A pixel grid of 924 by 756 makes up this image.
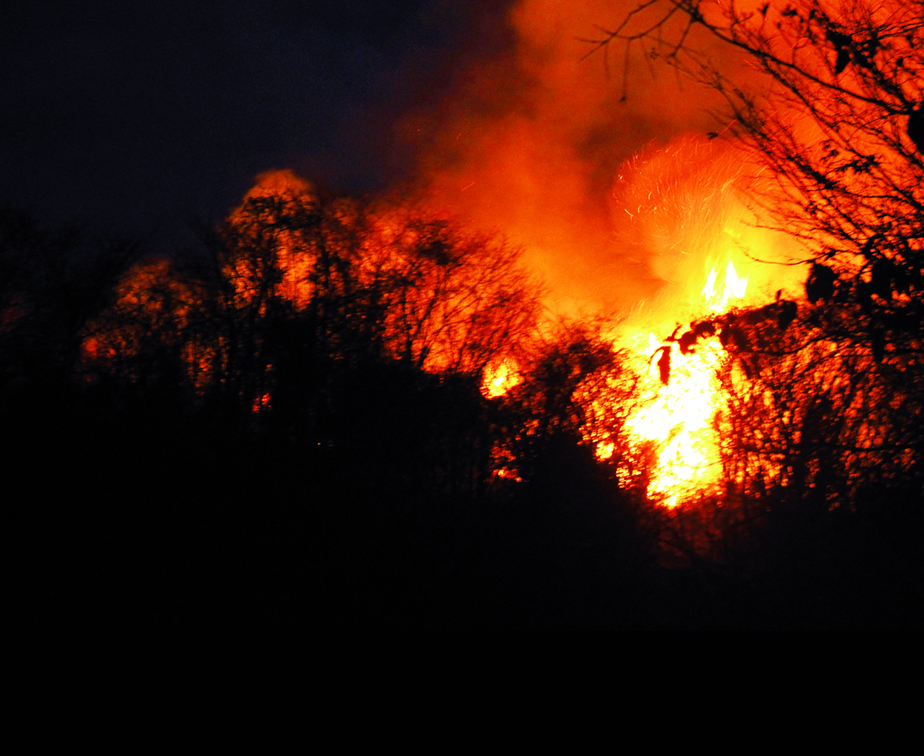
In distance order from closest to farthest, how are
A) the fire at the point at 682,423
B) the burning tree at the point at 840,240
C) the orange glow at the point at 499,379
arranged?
the burning tree at the point at 840,240 < the orange glow at the point at 499,379 < the fire at the point at 682,423

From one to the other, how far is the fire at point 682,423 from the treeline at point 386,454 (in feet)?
0.76

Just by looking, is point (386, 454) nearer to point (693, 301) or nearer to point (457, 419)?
point (457, 419)

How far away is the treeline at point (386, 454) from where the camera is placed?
535 centimetres

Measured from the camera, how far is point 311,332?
636cm

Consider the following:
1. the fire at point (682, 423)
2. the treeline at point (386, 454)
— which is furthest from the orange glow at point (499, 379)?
the fire at point (682, 423)

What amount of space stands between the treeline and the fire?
0.23m

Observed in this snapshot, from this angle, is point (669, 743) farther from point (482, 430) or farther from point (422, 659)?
point (482, 430)

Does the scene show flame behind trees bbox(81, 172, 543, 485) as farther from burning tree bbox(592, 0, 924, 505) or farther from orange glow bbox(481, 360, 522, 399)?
burning tree bbox(592, 0, 924, 505)

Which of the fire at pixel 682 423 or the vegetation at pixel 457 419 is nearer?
the vegetation at pixel 457 419

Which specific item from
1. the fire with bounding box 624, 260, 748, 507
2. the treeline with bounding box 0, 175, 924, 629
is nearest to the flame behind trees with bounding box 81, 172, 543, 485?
the treeline with bounding box 0, 175, 924, 629

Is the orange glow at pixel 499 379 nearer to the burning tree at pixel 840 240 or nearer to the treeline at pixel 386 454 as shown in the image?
the treeline at pixel 386 454

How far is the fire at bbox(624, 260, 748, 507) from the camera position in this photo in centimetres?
848

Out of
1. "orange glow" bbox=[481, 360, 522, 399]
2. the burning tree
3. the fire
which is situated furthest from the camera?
the fire

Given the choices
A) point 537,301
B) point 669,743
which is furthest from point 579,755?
point 537,301
